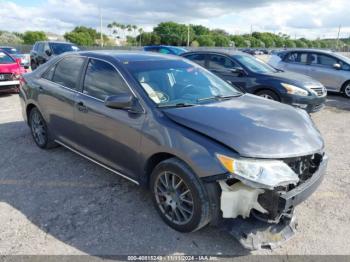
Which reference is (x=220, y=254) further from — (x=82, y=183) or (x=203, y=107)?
(x=82, y=183)

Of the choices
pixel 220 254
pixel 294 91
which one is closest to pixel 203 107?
pixel 220 254

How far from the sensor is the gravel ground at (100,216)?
9.71ft

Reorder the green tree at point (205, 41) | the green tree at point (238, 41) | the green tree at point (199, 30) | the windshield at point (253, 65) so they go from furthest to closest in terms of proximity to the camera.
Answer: the green tree at point (199, 30), the green tree at point (238, 41), the green tree at point (205, 41), the windshield at point (253, 65)

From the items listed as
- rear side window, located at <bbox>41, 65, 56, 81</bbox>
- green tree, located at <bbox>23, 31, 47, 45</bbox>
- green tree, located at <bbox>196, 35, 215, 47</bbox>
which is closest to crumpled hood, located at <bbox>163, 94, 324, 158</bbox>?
rear side window, located at <bbox>41, 65, 56, 81</bbox>

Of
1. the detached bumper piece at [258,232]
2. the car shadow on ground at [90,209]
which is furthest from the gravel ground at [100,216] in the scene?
the detached bumper piece at [258,232]

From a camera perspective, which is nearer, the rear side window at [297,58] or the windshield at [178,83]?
the windshield at [178,83]

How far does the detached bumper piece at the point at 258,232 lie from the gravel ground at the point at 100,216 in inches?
5.2

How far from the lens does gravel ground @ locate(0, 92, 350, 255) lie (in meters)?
2.96

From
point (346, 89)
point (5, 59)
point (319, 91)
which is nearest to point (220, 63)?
point (319, 91)

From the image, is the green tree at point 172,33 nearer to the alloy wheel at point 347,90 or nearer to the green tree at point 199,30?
the green tree at point 199,30

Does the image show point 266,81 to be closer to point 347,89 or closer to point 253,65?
point 253,65

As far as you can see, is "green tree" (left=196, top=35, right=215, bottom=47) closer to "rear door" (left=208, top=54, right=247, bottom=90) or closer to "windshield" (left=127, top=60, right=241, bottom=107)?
"rear door" (left=208, top=54, right=247, bottom=90)

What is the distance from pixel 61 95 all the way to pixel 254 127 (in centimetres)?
273

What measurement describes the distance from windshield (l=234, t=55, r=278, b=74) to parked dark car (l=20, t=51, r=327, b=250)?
12.3 ft
